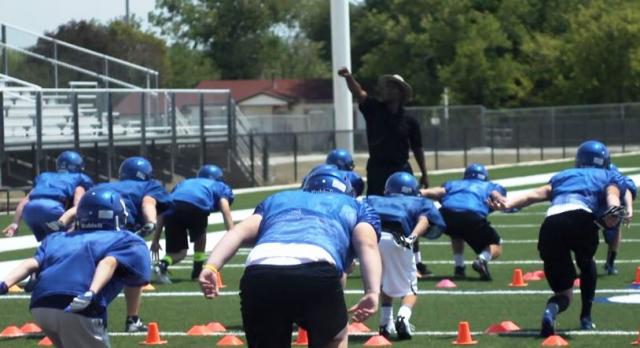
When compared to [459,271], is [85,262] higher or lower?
higher

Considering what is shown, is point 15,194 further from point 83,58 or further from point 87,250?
point 87,250

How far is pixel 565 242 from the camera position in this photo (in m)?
10.6

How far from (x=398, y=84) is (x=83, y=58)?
25369mm

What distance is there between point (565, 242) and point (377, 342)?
1550mm

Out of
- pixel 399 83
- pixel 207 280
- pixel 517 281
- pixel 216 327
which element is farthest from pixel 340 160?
pixel 207 280

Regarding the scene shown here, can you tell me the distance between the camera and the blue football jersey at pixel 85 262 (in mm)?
7570

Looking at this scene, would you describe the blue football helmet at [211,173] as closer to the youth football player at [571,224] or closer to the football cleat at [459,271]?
the football cleat at [459,271]

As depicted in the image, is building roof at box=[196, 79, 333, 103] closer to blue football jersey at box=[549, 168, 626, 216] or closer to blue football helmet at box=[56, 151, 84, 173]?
blue football helmet at box=[56, 151, 84, 173]

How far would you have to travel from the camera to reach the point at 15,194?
31297 millimetres

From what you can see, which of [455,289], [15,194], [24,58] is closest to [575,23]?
[24,58]

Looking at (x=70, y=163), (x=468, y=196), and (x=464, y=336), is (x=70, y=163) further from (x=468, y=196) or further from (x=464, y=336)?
(x=464, y=336)

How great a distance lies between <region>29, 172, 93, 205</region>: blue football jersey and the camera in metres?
14.5

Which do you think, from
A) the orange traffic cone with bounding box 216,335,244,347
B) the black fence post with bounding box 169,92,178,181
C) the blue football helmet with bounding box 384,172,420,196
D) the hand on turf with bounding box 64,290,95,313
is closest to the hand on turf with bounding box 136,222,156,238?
the orange traffic cone with bounding box 216,335,244,347

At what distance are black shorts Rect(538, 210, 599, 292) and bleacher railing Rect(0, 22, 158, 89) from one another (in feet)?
83.7
